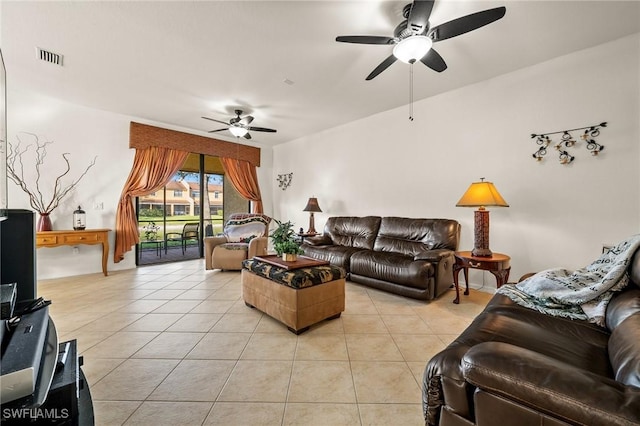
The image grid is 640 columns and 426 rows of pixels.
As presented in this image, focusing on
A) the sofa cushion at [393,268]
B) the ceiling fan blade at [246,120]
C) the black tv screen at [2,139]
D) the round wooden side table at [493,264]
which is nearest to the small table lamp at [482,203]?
the round wooden side table at [493,264]

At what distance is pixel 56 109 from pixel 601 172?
719cm

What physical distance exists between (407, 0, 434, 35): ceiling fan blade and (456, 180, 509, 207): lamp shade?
1697mm

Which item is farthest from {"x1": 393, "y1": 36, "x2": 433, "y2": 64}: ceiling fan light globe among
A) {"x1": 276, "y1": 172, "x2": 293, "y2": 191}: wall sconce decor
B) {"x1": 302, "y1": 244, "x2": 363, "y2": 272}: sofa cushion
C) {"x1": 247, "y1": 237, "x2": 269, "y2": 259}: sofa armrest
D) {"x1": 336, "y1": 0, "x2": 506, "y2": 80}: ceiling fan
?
{"x1": 276, "y1": 172, "x2": 293, "y2": 191}: wall sconce decor

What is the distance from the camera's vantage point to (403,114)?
13.6 feet

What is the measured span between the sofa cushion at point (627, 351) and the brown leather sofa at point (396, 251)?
1.74 m

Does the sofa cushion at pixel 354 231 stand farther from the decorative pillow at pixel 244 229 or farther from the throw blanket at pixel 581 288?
the throw blanket at pixel 581 288

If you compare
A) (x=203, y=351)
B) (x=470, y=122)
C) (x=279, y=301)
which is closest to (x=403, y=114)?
(x=470, y=122)

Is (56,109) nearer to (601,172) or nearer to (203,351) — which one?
(203,351)

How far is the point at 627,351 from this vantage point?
0.95 metres

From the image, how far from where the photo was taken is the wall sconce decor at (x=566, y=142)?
8.58 feet

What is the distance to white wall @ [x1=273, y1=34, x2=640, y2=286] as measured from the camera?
8.24 feet

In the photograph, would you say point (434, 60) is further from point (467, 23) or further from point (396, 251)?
point (396, 251)

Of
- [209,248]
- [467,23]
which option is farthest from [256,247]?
[467,23]

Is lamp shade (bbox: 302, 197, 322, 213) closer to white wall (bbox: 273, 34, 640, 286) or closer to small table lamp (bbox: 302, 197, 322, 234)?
small table lamp (bbox: 302, 197, 322, 234)
